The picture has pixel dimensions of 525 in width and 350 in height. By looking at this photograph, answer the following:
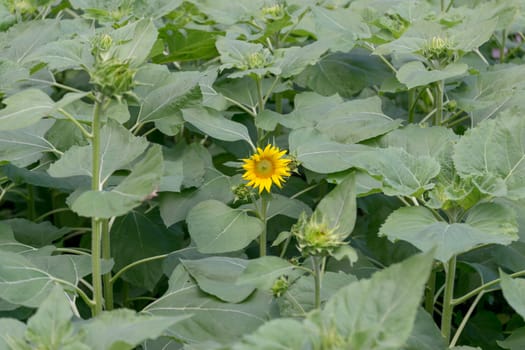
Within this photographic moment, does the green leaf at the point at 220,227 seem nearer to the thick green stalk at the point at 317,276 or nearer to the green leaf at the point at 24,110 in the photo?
the thick green stalk at the point at 317,276

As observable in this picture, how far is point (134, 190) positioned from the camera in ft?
3.35

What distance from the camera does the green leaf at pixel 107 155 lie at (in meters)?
1.18

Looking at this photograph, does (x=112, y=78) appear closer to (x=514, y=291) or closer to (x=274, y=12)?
(x=514, y=291)

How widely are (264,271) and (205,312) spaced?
0.17 metres

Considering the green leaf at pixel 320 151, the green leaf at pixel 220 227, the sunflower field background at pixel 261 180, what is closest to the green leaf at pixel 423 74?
the sunflower field background at pixel 261 180

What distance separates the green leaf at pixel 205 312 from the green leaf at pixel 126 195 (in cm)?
21

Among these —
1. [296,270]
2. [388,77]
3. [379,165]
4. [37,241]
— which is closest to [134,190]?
[296,270]

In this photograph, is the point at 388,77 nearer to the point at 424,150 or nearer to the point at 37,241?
the point at 424,150

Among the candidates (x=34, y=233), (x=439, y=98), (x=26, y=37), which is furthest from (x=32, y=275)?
(x=439, y=98)

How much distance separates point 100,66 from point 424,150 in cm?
61

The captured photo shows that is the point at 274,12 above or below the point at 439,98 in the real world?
above

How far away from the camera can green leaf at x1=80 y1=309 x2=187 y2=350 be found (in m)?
0.83

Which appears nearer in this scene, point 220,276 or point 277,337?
point 277,337

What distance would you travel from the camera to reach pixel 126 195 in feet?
3.33
